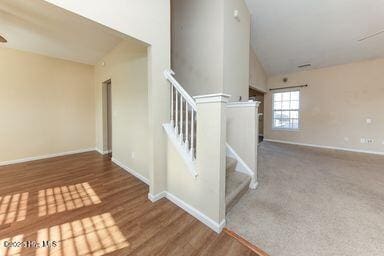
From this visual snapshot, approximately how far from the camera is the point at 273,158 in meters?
4.39

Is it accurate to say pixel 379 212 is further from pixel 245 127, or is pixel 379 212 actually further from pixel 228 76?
pixel 228 76

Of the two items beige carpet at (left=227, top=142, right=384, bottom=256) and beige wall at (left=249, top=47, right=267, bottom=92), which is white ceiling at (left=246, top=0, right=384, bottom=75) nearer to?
beige wall at (left=249, top=47, right=267, bottom=92)

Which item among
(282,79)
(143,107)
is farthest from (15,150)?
(282,79)

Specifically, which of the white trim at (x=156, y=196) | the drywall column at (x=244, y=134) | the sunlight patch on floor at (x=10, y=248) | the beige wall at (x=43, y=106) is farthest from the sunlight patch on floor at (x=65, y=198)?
the beige wall at (x=43, y=106)

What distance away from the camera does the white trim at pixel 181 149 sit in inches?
75.7

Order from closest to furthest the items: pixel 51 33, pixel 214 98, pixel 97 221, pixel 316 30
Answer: pixel 214 98
pixel 97 221
pixel 51 33
pixel 316 30

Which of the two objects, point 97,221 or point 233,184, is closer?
point 97,221

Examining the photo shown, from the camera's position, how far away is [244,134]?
2711 mm

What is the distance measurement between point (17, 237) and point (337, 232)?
319 cm

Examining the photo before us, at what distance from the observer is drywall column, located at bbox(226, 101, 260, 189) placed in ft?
8.44

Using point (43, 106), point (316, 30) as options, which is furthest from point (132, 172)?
point (316, 30)

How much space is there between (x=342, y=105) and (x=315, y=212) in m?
5.02

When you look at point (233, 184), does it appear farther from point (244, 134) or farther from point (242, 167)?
point (244, 134)

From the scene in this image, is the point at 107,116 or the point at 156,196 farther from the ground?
the point at 107,116
